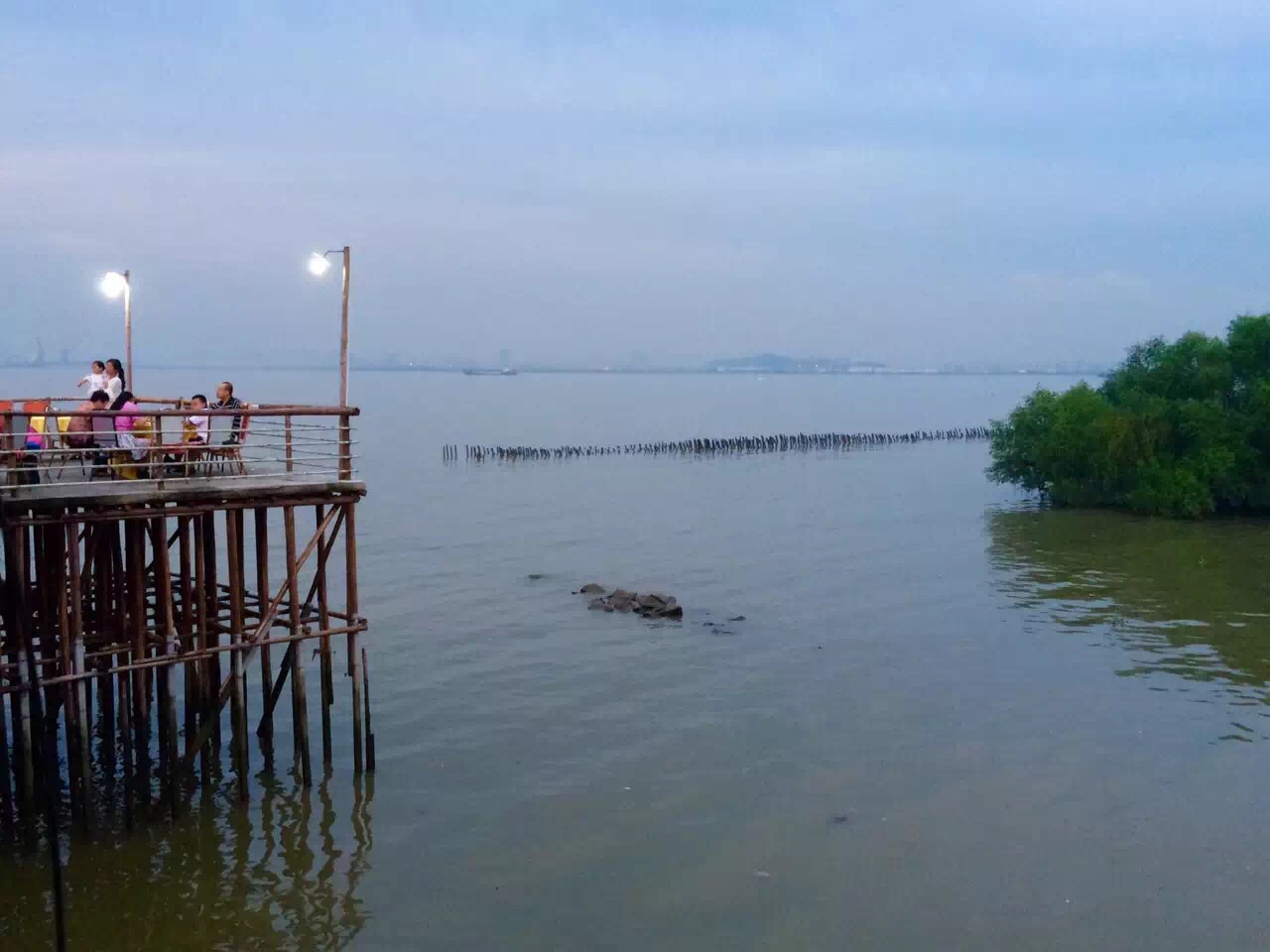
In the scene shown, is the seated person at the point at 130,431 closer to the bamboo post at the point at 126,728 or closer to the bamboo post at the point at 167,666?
the bamboo post at the point at 167,666

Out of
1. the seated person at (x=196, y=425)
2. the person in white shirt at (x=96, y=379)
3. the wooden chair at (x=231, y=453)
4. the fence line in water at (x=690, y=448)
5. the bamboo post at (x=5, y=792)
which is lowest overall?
the bamboo post at (x=5, y=792)

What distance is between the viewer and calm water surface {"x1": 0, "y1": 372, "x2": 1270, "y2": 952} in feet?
48.1

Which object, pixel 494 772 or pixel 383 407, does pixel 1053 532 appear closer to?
pixel 494 772

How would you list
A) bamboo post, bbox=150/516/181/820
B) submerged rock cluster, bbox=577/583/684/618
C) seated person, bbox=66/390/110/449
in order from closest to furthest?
bamboo post, bbox=150/516/181/820
seated person, bbox=66/390/110/449
submerged rock cluster, bbox=577/583/684/618

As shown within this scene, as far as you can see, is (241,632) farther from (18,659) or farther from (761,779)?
(761,779)

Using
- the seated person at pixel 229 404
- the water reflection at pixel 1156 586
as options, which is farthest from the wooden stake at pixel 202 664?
the water reflection at pixel 1156 586

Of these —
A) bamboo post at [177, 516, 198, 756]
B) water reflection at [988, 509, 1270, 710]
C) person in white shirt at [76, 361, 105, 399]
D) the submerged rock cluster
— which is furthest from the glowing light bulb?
water reflection at [988, 509, 1270, 710]

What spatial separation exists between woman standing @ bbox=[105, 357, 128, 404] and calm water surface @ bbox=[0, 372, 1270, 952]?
6.22m

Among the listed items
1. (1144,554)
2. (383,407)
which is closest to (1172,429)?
(1144,554)

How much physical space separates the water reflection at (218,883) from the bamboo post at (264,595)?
1.22 metres

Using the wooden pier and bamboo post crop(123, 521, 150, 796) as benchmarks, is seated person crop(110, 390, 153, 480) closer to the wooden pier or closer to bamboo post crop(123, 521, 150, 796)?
the wooden pier

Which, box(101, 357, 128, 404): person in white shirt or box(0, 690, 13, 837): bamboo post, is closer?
box(0, 690, 13, 837): bamboo post

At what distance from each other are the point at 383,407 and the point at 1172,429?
130 metres

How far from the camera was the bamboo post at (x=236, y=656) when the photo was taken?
53.1 ft
